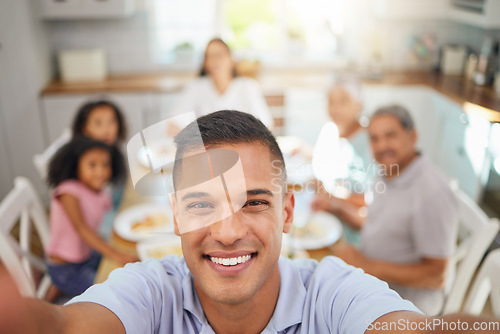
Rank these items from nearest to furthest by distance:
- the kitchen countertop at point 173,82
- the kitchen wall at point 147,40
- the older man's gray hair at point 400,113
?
1. the older man's gray hair at point 400,113
2. the kitchen countertop at point 173,82
3. the kitchen wall at point 147,40

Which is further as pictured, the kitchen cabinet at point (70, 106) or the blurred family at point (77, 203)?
the kitchen cabinet at point (70, 106)

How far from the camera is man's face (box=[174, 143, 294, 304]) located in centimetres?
27

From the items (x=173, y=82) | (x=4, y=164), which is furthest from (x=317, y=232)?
(x=173, y=82)

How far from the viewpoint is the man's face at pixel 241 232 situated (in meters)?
0.27

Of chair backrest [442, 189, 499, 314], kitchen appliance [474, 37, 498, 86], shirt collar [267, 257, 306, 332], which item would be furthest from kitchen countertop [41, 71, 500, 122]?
shirt collar [267, 257, 306, 332]

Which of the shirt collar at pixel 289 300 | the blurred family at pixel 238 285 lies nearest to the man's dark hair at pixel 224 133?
the blurred family at pixel 238 285

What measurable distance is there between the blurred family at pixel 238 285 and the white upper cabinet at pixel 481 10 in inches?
10.4

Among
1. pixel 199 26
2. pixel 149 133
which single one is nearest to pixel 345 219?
pixel 149 133

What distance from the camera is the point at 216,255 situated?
0.98 feet

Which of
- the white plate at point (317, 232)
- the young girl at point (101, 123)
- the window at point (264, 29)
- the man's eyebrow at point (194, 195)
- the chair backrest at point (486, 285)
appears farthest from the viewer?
the window at point (264, 29)

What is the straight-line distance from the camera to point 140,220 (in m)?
0.90

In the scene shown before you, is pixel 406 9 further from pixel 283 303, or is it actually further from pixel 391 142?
pixel 283 303

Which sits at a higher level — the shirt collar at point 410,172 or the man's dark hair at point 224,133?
the man's dark hair at point 224,133

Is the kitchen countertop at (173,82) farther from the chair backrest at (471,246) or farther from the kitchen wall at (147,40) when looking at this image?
the chair backrest at (471,246)
